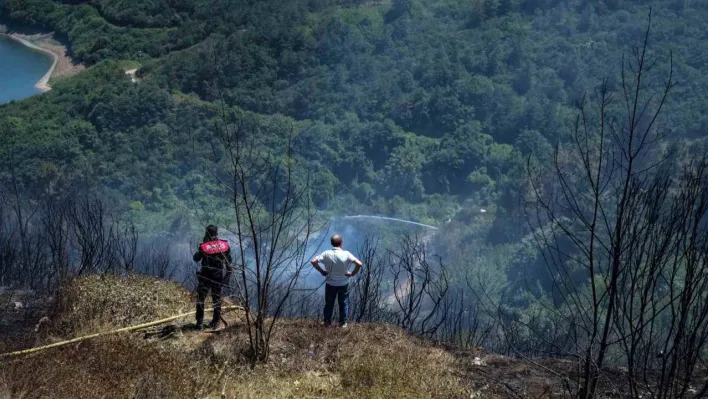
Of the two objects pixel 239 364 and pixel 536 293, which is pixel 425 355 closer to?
pixel 239 364

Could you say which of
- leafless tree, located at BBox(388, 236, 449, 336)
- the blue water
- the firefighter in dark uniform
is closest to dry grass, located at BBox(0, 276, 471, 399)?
the firefighter in dark uniform

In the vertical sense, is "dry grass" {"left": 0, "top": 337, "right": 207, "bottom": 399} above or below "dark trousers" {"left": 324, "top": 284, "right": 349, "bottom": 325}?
below

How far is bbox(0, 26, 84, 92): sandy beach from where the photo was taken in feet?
207

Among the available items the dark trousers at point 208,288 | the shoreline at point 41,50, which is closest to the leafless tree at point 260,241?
the dark trousers at point 208,288

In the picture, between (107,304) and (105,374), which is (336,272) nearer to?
(107,304)

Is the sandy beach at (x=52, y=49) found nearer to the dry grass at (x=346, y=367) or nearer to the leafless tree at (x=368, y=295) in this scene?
the leafless tree at (x=368, y=295)

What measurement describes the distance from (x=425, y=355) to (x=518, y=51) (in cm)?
7529

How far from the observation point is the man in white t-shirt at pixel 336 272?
10836mm

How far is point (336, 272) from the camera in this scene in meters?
11.0

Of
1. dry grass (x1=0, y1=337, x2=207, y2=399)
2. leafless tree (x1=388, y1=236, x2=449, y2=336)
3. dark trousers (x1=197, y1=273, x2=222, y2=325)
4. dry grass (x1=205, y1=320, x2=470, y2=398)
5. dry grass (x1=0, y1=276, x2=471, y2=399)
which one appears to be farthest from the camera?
leafless tree (x1=388, y1=236, x2=449, y2=336)

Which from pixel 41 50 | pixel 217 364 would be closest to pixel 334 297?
pixel 217 364

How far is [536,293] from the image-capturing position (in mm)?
49281

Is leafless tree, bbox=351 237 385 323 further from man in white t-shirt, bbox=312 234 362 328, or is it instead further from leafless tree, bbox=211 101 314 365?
man in white t-shirt, bbox=312 234 362 328

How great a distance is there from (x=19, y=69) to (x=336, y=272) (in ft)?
187
